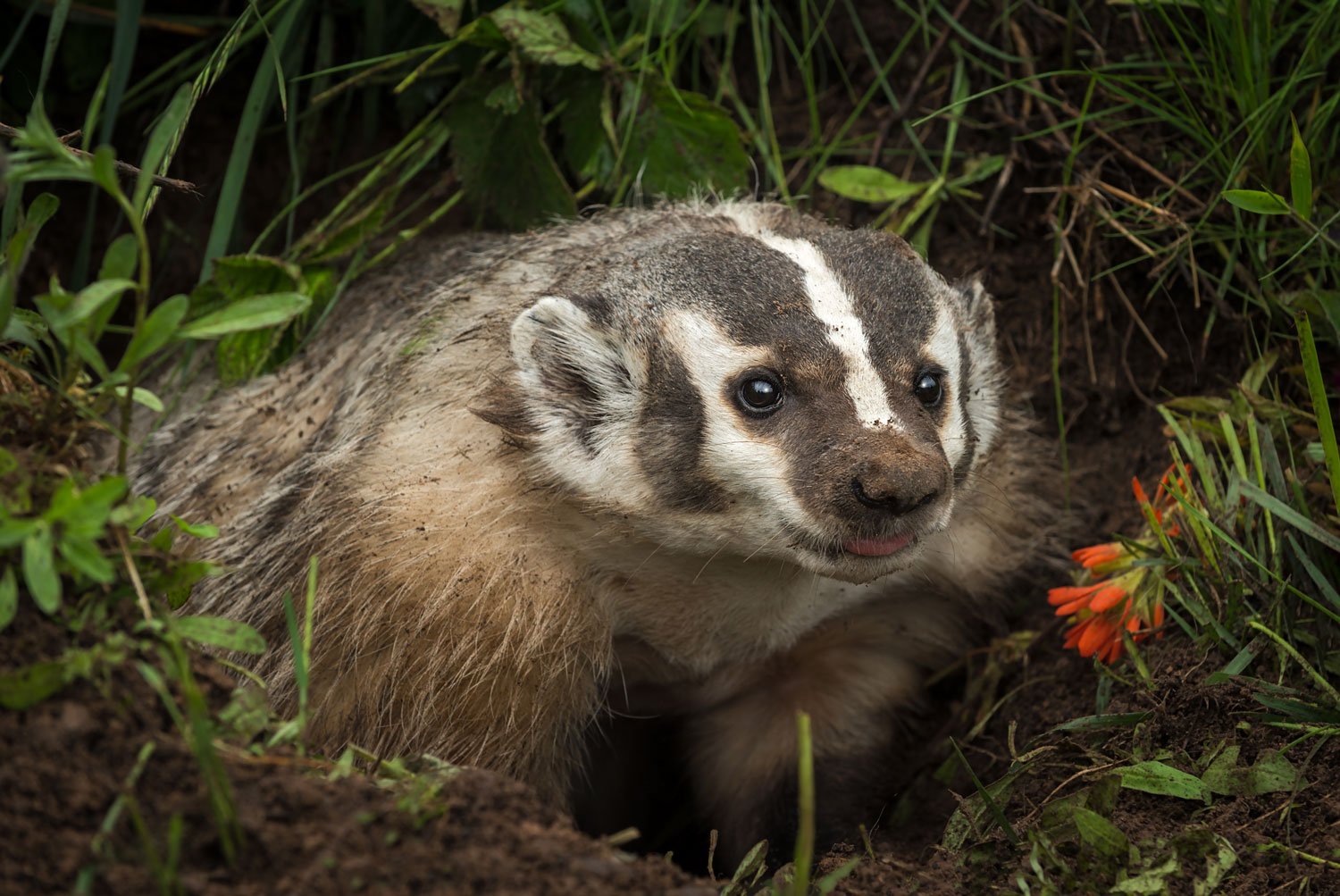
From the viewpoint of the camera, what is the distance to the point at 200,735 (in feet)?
5.03

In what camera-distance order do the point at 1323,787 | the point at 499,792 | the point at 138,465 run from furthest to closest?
the point at 138,465, the point at 1323,787, the point at 499,792

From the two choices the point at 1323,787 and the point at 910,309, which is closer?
the point at 1323,787

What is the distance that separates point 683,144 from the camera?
3.52 metres

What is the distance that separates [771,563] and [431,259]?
1419 mm

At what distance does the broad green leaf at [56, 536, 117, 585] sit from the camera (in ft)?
5.35

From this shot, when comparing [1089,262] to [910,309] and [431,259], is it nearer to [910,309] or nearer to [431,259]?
[910,309]

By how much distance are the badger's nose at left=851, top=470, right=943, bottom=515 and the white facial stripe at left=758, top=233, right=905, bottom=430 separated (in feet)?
0.45

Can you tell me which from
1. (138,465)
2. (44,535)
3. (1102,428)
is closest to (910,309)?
(1102,428)

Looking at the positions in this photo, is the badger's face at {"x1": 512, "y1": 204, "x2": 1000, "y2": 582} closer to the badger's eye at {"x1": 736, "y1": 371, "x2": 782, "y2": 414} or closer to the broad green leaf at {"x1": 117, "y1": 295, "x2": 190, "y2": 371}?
the badger's eye at {"x1": 736, "y1": 371, "x2": 782, "y2": 414}

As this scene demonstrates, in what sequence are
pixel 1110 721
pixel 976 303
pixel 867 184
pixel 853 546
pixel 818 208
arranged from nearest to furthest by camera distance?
pixel 853 546, pixel 1110 721, pixel 976 303, pixel 867 184, pixel 818 208

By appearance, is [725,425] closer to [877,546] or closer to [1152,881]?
[877,546]

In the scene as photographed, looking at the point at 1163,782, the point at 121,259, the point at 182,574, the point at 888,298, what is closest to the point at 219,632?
the point at 182,574

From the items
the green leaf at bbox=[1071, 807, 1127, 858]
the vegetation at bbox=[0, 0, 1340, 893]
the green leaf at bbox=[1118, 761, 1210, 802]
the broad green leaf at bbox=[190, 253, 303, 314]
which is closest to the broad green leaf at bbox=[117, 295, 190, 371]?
the vegetation at bbox=[0, 0, 1340, 893]

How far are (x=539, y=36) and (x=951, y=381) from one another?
5.02 ft
